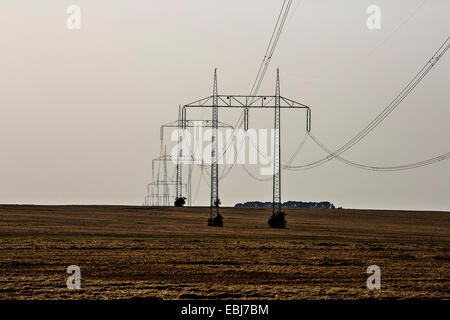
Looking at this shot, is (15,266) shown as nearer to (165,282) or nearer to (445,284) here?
(165,282)

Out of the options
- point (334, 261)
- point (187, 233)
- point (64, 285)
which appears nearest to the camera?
point (64, 285)

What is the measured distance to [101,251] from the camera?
45.8 m

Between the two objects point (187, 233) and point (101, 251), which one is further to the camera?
point (187, 233)

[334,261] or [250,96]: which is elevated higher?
[250,96]

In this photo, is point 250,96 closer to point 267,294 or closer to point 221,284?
point 221,284

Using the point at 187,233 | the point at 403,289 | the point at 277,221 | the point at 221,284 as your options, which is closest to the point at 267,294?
the point at 221,284

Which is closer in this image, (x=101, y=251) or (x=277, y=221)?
(x=101, y=251)

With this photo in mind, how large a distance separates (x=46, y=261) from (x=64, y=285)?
34.6 feet

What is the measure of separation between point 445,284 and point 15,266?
18.1m
